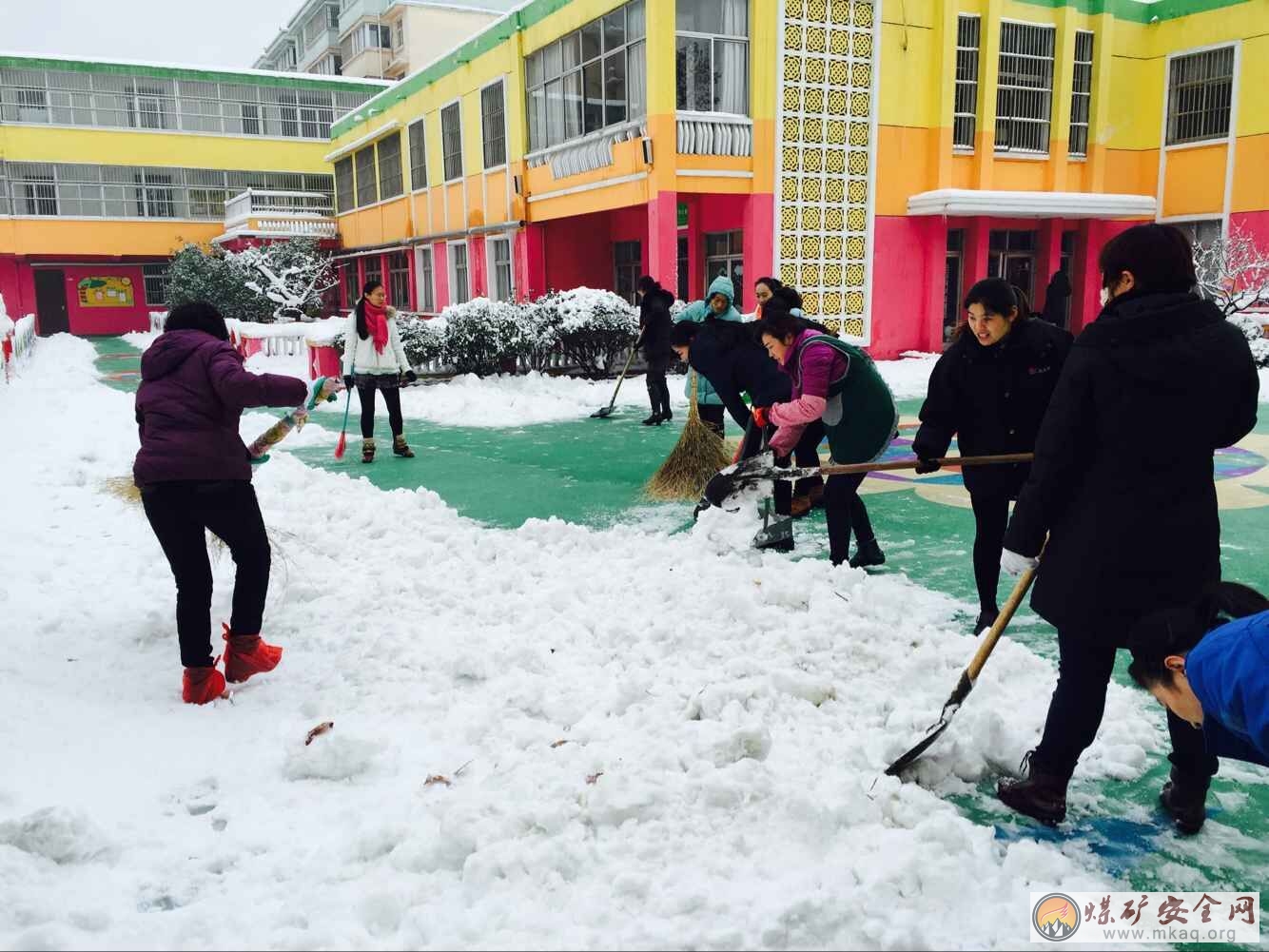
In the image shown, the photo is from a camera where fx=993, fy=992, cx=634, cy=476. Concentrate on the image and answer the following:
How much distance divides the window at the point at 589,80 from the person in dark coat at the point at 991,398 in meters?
12.9

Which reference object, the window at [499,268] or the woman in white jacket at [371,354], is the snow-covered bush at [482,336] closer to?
the woman in white jacket at [371,354]

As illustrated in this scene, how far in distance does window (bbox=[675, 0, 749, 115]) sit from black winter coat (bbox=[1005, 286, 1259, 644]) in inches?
561

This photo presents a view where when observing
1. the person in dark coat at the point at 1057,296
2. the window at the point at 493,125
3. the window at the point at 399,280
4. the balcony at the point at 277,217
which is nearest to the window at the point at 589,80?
the window at the point at 493,125

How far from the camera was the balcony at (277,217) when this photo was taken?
3188cm

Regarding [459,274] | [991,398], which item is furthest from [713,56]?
[991,398]

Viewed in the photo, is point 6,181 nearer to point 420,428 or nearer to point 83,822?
point 420,428

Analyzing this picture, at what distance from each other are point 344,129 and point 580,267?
49.9ft

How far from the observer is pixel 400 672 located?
4.18m

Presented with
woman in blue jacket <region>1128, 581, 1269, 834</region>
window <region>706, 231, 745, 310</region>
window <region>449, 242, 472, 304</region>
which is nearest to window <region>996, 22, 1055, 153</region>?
window <region>706, 231, 745, 310</region>

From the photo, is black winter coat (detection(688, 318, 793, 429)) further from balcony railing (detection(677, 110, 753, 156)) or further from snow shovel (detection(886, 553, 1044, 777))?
balcony railing (detection(677, 110, 753, 156))

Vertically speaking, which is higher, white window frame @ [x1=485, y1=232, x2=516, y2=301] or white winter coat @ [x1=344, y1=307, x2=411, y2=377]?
white window frame @ [x1=485, y1=232, x2=516, y2=301]

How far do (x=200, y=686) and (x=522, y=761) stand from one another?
1.48m

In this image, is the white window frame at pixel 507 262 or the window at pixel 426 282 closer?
the white window frame at pixel 507 262

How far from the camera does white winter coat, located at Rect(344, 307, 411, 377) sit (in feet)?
29.9
